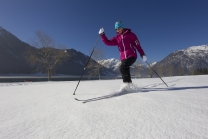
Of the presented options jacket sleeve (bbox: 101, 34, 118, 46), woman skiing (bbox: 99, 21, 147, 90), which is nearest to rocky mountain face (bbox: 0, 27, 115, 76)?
jacket sleeve (bbox: 101, 34, 118, 46)

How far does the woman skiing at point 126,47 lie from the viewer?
3.04 meters

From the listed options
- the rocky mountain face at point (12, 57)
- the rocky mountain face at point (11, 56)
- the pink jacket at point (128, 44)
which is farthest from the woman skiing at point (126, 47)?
the rocky mountain face at point (11, 56)

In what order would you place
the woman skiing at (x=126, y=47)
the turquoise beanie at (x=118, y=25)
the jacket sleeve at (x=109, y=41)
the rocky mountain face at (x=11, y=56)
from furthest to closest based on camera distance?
the rocky mountain face at (x=11, y=56), the jacket sleeve at (x=109, y=41), the turquoise beanie at (x=118, y=25), the woman skiing at (x=126, y=47)

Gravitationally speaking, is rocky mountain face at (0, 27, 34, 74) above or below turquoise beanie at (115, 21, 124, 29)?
above

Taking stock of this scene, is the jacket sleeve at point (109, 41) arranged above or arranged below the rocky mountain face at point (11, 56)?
below

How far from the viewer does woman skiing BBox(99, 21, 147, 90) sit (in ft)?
9.96

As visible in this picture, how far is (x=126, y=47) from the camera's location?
123 inches

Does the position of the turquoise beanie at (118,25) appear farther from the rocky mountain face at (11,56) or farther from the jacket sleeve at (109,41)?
the rocky mountain face at (11,56)

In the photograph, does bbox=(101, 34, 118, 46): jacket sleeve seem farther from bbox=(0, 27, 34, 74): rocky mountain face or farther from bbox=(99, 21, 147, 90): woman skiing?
bbox=(0, 27, 34, 74): rocky mountain face

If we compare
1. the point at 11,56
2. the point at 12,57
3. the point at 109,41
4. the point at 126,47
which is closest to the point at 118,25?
the point at 109,41

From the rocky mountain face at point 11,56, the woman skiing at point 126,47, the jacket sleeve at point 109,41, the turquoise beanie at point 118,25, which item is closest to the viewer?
the woman skiing at point 126,47

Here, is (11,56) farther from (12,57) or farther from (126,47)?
(126,47)

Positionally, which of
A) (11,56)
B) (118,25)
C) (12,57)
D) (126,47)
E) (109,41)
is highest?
(11,56)

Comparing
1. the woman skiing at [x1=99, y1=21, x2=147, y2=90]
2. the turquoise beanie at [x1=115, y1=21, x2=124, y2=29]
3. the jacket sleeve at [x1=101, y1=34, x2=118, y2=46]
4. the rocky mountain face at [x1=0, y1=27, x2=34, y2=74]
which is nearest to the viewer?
the woman skiing at [x1=99, y1=21, x2=147, y2=90]
